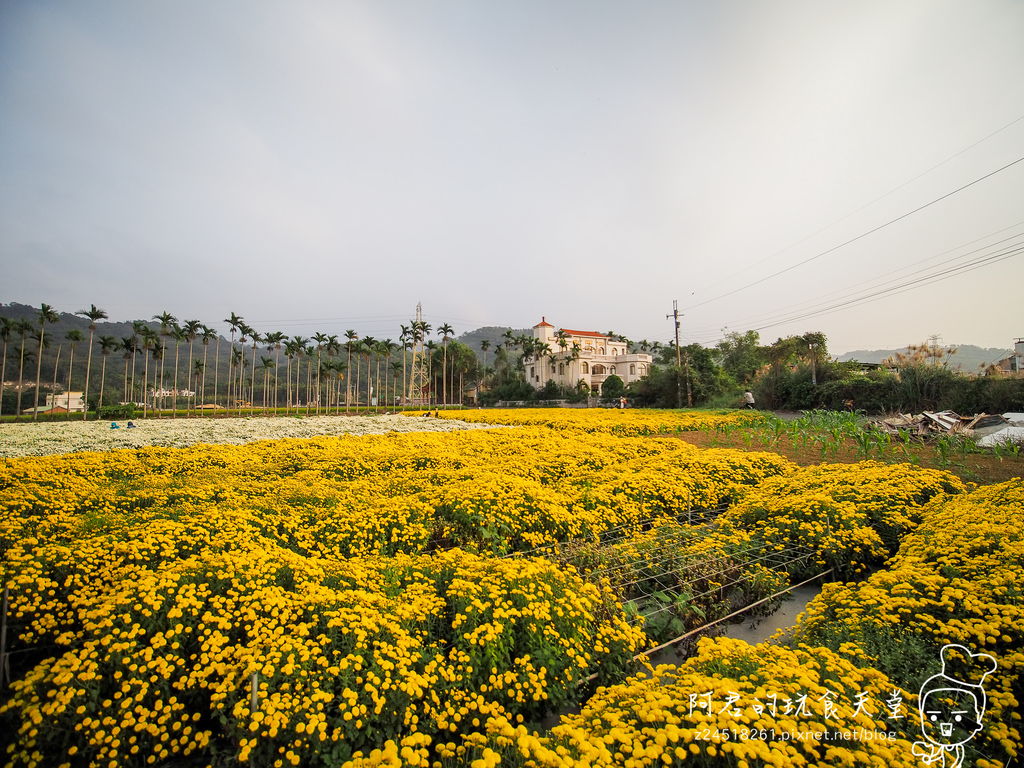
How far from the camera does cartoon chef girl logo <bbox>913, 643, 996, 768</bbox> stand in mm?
2635

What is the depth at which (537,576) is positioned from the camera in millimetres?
4531

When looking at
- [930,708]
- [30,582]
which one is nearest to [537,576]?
[930,708]

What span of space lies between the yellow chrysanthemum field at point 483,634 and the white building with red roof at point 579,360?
60175 mm

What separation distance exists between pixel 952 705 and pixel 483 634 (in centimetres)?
337

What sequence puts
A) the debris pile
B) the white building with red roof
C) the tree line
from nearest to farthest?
1. the debris pile
2. the tree line
3. the white building with red roof

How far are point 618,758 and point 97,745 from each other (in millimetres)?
3430

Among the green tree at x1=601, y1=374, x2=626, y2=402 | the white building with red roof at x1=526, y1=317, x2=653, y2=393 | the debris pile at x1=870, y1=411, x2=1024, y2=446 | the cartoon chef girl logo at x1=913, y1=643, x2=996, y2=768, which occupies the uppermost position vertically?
the white building with red roof at x1=526, y1=317, x2=653, y2=393

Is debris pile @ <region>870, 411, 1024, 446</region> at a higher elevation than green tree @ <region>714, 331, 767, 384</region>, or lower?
lower

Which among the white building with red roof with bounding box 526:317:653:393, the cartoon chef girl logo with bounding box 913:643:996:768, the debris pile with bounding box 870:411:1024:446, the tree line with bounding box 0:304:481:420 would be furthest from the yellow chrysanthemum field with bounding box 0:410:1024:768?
the white building with red roof with bounding box 526:317:653:393

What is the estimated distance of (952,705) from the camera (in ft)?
9.85

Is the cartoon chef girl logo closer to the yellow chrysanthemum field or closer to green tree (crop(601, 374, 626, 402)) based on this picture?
the yellow chrysanthemum field

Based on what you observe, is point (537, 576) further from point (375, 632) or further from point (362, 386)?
point (362, 386)

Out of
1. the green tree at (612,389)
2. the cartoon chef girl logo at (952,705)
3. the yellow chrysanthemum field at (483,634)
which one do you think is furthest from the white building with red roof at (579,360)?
the cartoon chef girl logo at (952,705)

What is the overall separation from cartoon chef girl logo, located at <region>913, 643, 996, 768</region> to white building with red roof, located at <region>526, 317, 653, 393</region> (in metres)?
63.4
